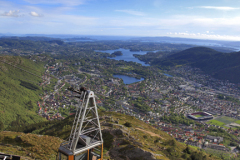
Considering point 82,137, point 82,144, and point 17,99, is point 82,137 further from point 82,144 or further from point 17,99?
point 17,99

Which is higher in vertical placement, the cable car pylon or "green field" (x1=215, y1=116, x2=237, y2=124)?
the cable car pylon

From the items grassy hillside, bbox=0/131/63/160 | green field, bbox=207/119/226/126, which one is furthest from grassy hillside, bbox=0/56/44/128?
green field, bbox=207/119/226/126

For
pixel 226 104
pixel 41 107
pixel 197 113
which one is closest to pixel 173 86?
pixel 226 104

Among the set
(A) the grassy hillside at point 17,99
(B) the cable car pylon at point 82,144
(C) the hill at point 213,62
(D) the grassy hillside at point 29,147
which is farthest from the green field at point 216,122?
(C) the hill at point 213,62

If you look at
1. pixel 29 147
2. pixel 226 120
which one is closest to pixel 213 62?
pixel 226 120

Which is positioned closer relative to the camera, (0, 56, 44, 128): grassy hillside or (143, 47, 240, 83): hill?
(0, 56, 44, 128): grassy hillside

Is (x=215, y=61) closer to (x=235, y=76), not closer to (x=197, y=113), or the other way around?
(x=235, y=76)

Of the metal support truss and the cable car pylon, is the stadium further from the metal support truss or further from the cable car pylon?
the metal support truss

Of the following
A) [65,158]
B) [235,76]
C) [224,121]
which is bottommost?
[224,121]
